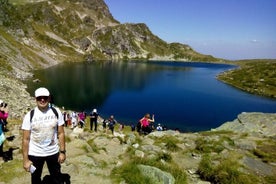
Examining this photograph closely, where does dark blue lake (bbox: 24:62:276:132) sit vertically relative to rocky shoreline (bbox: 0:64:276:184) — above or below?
below

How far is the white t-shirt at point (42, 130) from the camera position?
8.53 m

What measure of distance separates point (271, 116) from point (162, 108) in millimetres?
52597

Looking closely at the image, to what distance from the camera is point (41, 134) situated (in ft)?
28.3

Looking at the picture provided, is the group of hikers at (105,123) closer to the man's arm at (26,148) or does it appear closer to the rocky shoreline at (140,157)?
the rocky shoreline at (140,157)

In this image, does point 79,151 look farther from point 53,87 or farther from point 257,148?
point 53,87

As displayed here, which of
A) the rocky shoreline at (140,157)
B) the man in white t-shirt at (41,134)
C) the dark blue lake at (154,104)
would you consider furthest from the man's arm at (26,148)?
the dark blue lake at (154,104)

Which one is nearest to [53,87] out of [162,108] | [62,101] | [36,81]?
[36,81]

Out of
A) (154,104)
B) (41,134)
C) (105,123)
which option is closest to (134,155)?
(41,134)

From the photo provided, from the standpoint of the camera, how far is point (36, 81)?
114062 mm

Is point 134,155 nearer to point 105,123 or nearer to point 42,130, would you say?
point 42,130

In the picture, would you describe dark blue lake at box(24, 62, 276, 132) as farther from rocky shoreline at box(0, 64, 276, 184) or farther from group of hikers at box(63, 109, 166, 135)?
rocky shoreline at box(0, 64, 276, 184)

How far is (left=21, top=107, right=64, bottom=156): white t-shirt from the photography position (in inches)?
336

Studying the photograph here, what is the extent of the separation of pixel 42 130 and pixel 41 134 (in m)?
0.13

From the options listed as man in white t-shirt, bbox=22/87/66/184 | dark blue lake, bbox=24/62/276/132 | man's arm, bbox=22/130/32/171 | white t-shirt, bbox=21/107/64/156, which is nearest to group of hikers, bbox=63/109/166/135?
man in white t-shirt, bbox=22/87/66/184
